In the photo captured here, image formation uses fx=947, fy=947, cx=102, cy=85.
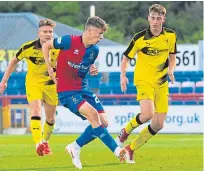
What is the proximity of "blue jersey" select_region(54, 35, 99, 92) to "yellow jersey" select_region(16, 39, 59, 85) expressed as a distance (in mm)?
2391

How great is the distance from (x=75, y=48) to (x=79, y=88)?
0.56m

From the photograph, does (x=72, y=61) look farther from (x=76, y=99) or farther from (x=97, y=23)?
(x=97, y=23)

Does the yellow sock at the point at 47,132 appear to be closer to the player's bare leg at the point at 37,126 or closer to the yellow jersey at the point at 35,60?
the player's bare leg at the point at 37,126

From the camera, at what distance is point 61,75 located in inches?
511

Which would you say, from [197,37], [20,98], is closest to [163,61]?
[20,98]

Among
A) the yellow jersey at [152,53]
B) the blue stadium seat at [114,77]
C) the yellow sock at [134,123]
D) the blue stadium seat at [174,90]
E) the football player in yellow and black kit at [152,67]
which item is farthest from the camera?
the blue stadium seat at [114,77]

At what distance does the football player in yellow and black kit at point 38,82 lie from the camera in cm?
1530

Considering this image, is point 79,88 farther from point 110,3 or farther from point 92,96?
point 110,3

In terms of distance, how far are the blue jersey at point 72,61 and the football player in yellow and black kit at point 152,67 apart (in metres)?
1.00

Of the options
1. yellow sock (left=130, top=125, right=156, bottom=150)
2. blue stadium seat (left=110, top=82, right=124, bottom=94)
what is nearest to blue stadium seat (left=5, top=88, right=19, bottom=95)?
blue stadium seat (left=110, top=82, right=124, bottom=94)

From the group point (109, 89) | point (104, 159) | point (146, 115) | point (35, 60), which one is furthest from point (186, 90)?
point (146, 115)

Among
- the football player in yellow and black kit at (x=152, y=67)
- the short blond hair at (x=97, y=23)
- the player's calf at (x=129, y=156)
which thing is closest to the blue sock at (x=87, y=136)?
the player's calf at (x=129, y=156)

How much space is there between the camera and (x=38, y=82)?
15.9 metres

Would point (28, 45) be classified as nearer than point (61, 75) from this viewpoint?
No
